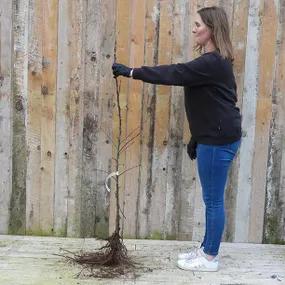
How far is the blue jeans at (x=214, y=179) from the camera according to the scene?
12.1 feet

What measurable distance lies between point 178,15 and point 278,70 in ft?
2.71

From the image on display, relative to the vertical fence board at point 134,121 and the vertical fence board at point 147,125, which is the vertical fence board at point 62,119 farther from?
the vertical fence board at point 147,125

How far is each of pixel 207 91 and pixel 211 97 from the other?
4 cm

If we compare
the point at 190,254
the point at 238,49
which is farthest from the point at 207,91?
the point at 190,254

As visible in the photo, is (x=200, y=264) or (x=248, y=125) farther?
(x=248, y=125)

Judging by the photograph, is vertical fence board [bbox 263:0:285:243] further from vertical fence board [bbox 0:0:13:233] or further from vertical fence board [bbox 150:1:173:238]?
vertical fence board [bbox 0:0:13:233]

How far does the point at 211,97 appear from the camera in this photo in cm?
363

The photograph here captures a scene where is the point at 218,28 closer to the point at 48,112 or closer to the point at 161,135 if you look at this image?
the point at 161,135

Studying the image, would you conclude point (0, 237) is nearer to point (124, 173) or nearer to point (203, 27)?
point (124, 173)

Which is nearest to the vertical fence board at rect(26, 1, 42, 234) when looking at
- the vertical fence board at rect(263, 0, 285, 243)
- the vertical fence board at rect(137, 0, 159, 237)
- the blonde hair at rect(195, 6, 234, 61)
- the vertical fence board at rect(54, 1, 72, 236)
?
the vertical fence board at rect(54, 1, 72, 236)

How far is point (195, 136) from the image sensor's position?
3762 millimetres

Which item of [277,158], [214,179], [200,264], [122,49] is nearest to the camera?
[214,179]

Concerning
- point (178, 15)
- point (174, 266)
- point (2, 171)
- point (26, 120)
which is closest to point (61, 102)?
point (26, 120)

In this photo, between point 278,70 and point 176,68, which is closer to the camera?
point 176,68
